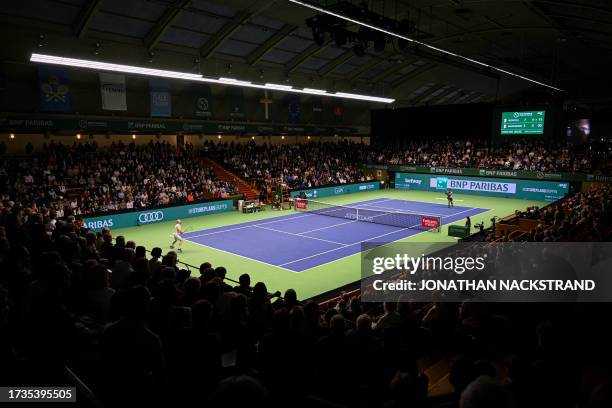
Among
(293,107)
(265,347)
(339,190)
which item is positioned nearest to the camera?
(265,347)

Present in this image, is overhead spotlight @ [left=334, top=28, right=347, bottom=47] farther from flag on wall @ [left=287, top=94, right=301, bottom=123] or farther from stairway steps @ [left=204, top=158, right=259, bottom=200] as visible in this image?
flag on wall @ [left=287, top=94, right=301, bottom=123]

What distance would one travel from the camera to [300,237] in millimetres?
23000

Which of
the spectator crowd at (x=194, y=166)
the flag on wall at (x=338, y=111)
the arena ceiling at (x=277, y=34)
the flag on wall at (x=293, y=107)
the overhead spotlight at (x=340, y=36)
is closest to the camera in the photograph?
the overhead spotlight at (x=340, y=36)

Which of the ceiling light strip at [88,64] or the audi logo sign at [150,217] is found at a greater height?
the ceiling light strip at [88,64]

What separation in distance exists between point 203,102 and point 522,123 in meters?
27.9

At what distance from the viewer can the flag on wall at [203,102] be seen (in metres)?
34.0

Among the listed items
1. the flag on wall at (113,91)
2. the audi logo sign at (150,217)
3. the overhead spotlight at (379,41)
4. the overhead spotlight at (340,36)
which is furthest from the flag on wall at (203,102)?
the overhead spotlight at (379,41)

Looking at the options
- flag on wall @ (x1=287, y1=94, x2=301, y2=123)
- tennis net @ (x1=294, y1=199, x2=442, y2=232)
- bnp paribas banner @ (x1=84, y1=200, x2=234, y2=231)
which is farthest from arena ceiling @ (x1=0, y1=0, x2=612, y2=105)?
tennis net @ (x1=294, y1=199, x2=442, y2=232)

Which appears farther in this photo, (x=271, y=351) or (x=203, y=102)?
(x=203, y=102)

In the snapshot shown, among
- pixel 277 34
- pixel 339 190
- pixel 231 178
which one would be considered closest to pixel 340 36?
pixel 277 34

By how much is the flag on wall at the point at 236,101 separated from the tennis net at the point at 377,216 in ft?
33.5

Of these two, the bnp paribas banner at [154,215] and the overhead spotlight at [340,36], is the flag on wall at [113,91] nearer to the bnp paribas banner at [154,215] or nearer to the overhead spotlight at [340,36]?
the bnp paribas banner at [154,215]

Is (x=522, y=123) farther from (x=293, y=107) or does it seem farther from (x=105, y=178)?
(x=105, y=178)

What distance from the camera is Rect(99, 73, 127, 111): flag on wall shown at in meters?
27.5
